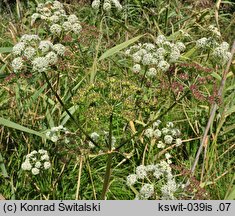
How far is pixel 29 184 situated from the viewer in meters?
3.04

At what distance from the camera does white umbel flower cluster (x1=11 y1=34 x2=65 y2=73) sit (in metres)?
1.94

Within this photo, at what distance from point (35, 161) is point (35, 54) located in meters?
0.78

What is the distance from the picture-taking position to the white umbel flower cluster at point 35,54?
6.37ft

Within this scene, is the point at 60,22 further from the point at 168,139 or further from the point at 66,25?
the point at 168,139

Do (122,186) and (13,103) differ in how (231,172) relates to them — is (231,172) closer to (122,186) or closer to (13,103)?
(122,186)

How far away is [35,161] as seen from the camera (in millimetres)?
2541

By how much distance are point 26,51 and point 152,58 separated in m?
0.65

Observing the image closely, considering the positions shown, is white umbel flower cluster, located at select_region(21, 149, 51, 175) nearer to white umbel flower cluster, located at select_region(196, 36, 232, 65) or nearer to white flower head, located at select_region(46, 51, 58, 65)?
white flower head, located at select_region(46, 51, 58, 65)

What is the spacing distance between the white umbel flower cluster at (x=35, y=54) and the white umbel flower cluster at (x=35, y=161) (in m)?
0.60

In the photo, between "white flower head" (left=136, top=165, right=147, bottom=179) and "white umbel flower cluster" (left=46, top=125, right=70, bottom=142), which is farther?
"white umbel flower cluster" (left=46, top=125, right=70, bottom=142)

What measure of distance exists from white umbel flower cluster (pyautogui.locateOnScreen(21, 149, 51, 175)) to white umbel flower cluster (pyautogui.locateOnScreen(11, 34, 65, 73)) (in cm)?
60

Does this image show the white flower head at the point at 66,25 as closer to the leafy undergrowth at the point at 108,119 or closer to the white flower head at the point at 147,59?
the leafy undergrowth at the point at 108,119

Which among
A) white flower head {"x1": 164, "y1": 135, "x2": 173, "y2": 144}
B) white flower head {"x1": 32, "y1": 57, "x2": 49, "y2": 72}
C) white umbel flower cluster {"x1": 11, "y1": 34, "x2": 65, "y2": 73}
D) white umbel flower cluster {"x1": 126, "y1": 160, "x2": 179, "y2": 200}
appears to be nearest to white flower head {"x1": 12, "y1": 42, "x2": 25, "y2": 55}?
white umbel flower cluster {"x1": 11, "y1": 34, "x2": 65, "y2": 73}

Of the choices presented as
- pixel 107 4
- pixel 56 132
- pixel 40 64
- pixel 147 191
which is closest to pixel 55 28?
pixel 40 64
